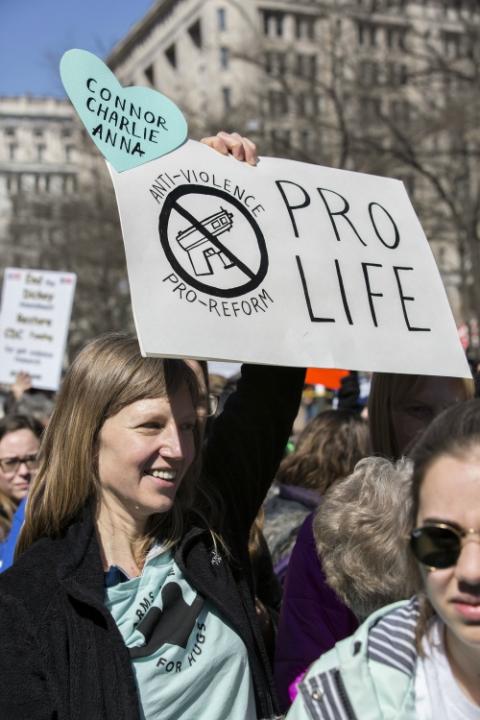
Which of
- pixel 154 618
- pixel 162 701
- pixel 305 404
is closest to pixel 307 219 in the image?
pixel 154 618

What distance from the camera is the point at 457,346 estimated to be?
2281 millimetres

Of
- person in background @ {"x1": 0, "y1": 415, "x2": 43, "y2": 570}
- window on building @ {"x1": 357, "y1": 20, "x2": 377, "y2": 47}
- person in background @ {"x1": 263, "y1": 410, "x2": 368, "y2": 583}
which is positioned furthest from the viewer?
window on building @ {"x1": 357, "y1": 20, "x2": 377, "y2": 47}

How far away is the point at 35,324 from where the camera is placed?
7969 mm

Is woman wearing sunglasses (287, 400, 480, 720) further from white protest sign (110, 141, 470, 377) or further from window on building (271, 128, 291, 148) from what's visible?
window on building (271, 128, 291, 148)

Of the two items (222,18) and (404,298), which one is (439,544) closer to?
(404,298)

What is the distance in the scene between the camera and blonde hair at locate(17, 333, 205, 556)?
86.3 inches

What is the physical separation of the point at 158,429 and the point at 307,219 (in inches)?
22.7


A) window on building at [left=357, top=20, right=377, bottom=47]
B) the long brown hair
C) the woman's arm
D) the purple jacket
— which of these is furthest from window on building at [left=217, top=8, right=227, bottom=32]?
the long brown hair

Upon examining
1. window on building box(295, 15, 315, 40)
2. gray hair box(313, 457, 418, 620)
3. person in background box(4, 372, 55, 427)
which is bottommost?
gray hair box(313, 457, 418, 620)

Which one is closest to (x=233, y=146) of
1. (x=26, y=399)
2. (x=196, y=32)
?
(x=26, y=399)

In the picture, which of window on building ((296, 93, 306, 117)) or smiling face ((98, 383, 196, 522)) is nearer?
smiling face ((98, 383, 196, 522))

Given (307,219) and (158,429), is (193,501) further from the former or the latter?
(307,219)

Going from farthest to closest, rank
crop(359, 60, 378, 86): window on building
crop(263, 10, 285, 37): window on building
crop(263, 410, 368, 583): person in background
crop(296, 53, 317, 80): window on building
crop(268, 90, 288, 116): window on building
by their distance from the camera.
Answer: crop(263, 10, 285, 37): window on building < crop(268, 90, 288, 116): window on building < crop(296, 53, 317, 80): window on building < crop(359, 60, 378, 86): window on building < crop(263, 410, 368, 583): person in background

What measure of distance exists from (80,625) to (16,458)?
114 inches
